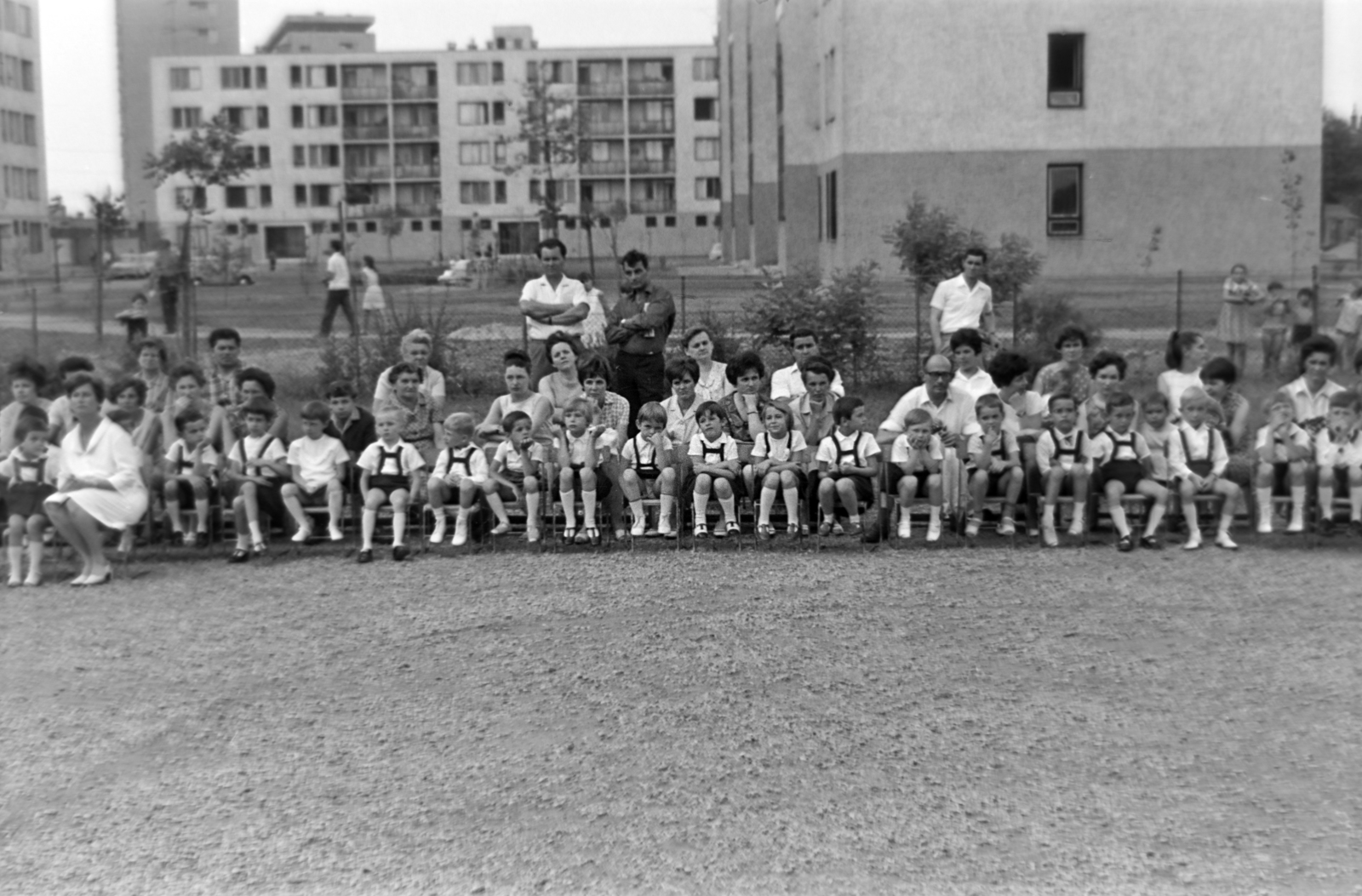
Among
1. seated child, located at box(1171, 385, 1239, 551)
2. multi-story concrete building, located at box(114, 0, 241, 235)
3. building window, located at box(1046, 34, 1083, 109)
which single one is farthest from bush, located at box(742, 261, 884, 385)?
multi-story concrete building, located at box(114, 0, 241, 235)

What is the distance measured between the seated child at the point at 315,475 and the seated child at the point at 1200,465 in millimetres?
5106

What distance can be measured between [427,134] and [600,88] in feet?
33.0

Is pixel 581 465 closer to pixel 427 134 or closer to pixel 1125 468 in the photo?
pixel 1125 468

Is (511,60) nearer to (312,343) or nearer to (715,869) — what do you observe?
(312,343)

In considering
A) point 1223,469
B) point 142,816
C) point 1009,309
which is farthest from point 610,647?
point 1009,309

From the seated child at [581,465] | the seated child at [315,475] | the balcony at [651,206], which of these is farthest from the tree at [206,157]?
the seated child at [581,465]

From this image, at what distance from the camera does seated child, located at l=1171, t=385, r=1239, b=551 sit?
9.98m

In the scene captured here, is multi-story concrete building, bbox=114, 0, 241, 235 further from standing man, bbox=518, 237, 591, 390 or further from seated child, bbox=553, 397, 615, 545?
seated child, bbox=553, 397, 615, 545

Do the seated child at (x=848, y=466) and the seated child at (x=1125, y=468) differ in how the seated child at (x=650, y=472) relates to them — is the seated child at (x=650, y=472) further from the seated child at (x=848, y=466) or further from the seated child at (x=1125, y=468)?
the seated child at (x=1125, y=468)

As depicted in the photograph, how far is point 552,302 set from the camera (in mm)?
12117

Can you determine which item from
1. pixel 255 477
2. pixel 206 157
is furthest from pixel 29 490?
pixel 206 157

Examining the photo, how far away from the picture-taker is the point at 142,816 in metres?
5.57

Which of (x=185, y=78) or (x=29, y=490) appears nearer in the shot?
(x=29, y=490)

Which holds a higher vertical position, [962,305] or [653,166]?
[653,166]
